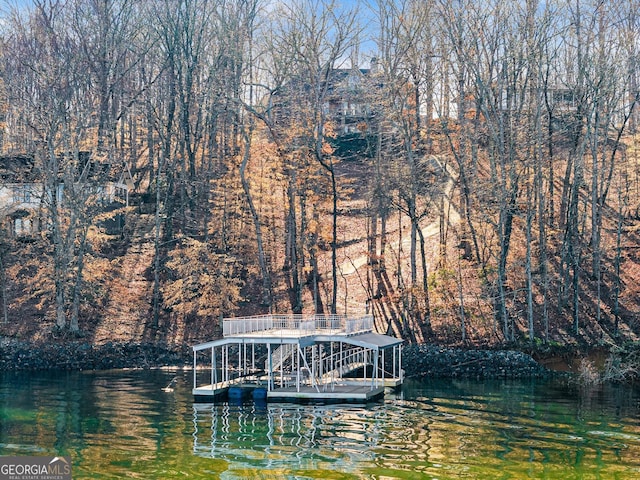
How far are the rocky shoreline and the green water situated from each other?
11.7ft

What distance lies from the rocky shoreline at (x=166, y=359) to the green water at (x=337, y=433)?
358cm

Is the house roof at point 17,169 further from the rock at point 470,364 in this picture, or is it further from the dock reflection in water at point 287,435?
the dock reflection in water at point 287,435

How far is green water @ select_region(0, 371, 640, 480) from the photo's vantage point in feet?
66.4

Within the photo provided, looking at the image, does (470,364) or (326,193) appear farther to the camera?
(326,193)

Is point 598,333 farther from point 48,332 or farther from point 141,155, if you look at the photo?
point 141,155

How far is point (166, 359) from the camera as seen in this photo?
4331cm

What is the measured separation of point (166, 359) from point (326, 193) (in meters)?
16.6

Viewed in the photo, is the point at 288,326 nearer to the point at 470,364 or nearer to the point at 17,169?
the point at 470,364

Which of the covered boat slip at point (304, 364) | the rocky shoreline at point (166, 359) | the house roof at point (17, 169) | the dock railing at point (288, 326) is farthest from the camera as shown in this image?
the house roof at point (17, 169)

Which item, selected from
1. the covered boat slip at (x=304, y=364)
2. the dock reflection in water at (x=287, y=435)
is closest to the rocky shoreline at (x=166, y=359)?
the covered boat slip at (x=304, y=364)

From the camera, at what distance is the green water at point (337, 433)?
20.2 metres

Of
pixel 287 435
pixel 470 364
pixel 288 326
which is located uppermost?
pixel 288 326

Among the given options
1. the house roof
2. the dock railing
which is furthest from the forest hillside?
the dock railing

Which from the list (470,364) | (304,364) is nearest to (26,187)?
(304,364)
